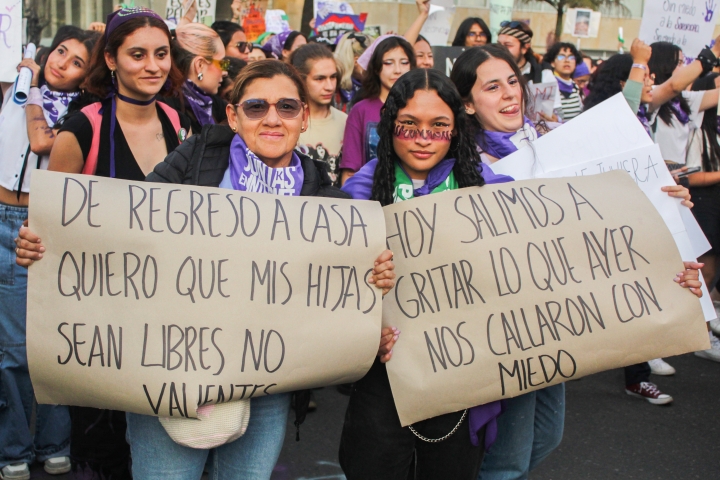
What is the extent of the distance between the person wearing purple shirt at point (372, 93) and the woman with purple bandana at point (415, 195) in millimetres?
1776

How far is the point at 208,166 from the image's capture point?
2236 millimetres

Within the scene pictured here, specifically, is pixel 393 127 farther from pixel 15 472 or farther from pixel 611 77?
pixel 611 77

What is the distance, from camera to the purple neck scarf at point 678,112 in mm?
4699

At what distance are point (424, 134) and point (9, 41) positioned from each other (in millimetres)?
2197

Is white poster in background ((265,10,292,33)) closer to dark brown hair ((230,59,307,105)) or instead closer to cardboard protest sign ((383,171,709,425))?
dark brown hair ((230,59,307,105))

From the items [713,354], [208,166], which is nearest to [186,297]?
[208,166]

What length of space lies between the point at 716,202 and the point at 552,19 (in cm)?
2861

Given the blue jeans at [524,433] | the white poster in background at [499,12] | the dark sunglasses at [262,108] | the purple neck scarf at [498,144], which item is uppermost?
the white poster in background at [499,12]

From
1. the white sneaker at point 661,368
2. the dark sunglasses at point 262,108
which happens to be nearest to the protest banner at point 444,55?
the white sneaker at point 661,368

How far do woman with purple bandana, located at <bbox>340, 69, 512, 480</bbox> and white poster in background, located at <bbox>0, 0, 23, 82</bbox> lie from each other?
1951 millimetres

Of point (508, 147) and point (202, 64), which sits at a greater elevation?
point (202, 64)

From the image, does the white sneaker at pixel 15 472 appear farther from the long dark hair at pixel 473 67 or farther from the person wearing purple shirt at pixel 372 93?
the long dark hair at pixel 473 67

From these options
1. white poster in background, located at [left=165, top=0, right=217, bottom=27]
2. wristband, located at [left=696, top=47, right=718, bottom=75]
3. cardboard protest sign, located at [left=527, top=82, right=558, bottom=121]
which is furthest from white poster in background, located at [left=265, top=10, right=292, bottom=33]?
wristband, located at [left=696, top=47, right=718, bottom=75]

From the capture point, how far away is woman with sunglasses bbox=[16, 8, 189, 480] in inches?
103
